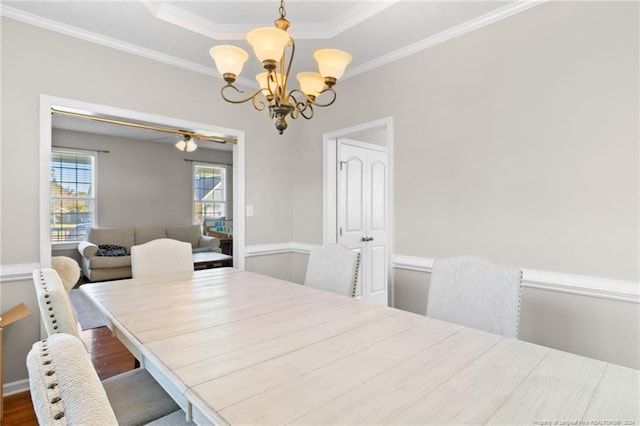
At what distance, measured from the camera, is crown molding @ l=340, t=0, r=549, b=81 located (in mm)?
2178

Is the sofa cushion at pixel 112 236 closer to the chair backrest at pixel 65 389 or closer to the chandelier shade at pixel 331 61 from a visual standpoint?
the chandelier shade at pixel 331 61

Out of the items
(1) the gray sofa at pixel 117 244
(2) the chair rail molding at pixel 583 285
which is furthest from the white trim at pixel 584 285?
(1) the gray sofa at pixel 117 244

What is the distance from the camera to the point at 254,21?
2.46 metres

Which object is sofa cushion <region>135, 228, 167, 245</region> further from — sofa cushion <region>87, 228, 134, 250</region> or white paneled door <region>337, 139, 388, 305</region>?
white paneled door <region>337, 139, 388, 305</region>

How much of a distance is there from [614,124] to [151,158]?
7038 millimetres

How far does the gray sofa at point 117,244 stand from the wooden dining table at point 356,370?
4.40m

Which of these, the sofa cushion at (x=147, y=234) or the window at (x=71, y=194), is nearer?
the window at (x=71, y=194)

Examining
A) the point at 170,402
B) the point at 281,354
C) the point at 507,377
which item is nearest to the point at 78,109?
the point at 170,402

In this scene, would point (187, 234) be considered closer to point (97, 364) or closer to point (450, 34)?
point (97, 364)

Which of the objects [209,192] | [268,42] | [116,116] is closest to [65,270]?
[116,116]

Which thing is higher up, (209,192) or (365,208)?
(209,192)

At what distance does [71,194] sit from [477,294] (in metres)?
6.78

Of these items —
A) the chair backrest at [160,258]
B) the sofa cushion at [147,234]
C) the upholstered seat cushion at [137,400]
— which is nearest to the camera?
the upholstered seat cushion at [137,400]

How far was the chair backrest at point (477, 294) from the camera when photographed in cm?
150
